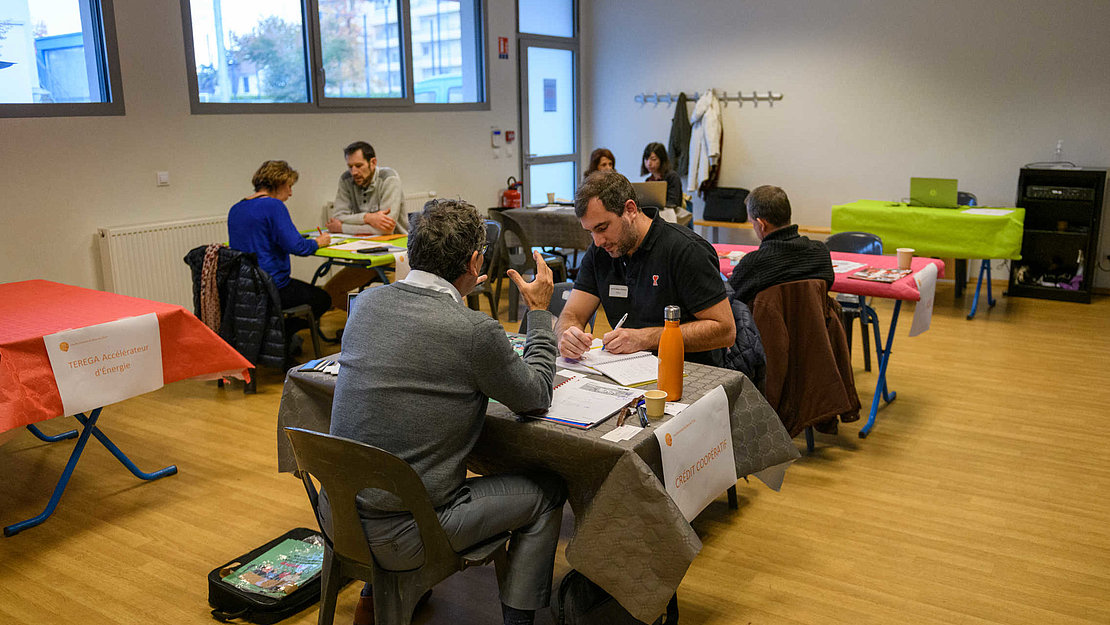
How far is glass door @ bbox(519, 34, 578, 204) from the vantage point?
8.27m

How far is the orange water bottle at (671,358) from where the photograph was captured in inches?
86.9

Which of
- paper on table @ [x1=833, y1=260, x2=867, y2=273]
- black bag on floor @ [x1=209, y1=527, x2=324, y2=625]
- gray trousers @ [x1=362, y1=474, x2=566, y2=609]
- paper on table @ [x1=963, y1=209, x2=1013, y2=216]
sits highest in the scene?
paper on table @ [x1=963, y1=209, x2=1013, y2=216]

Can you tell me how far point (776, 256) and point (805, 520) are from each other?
105 cm

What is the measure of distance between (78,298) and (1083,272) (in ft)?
21.9

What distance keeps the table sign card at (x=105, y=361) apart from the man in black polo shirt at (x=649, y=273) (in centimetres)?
155

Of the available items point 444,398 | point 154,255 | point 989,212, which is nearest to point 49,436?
point 154,255

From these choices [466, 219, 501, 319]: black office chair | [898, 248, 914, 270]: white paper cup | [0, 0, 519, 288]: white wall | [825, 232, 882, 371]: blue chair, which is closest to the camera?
[898, 248, 914, 270]: white paper cup

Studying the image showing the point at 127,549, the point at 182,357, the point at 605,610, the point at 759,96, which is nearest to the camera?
the point at 605,610

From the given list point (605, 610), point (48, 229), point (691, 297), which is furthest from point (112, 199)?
point (605, 610)

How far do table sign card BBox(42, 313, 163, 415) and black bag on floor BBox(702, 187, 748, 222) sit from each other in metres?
6.04

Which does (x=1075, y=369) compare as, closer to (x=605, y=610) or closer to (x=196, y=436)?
(x=605, y=610)

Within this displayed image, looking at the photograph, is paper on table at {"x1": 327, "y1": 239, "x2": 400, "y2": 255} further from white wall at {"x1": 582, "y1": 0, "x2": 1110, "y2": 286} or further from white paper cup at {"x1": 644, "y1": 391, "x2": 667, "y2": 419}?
white wall at {"x1": 582, "y1": 0, "x2": 1110, "y2": 286}

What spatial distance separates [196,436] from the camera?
405 centimetres

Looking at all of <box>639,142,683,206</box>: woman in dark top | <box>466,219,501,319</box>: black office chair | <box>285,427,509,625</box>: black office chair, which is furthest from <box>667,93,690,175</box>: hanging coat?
<box>285,427,509,625</box>: black office chair
